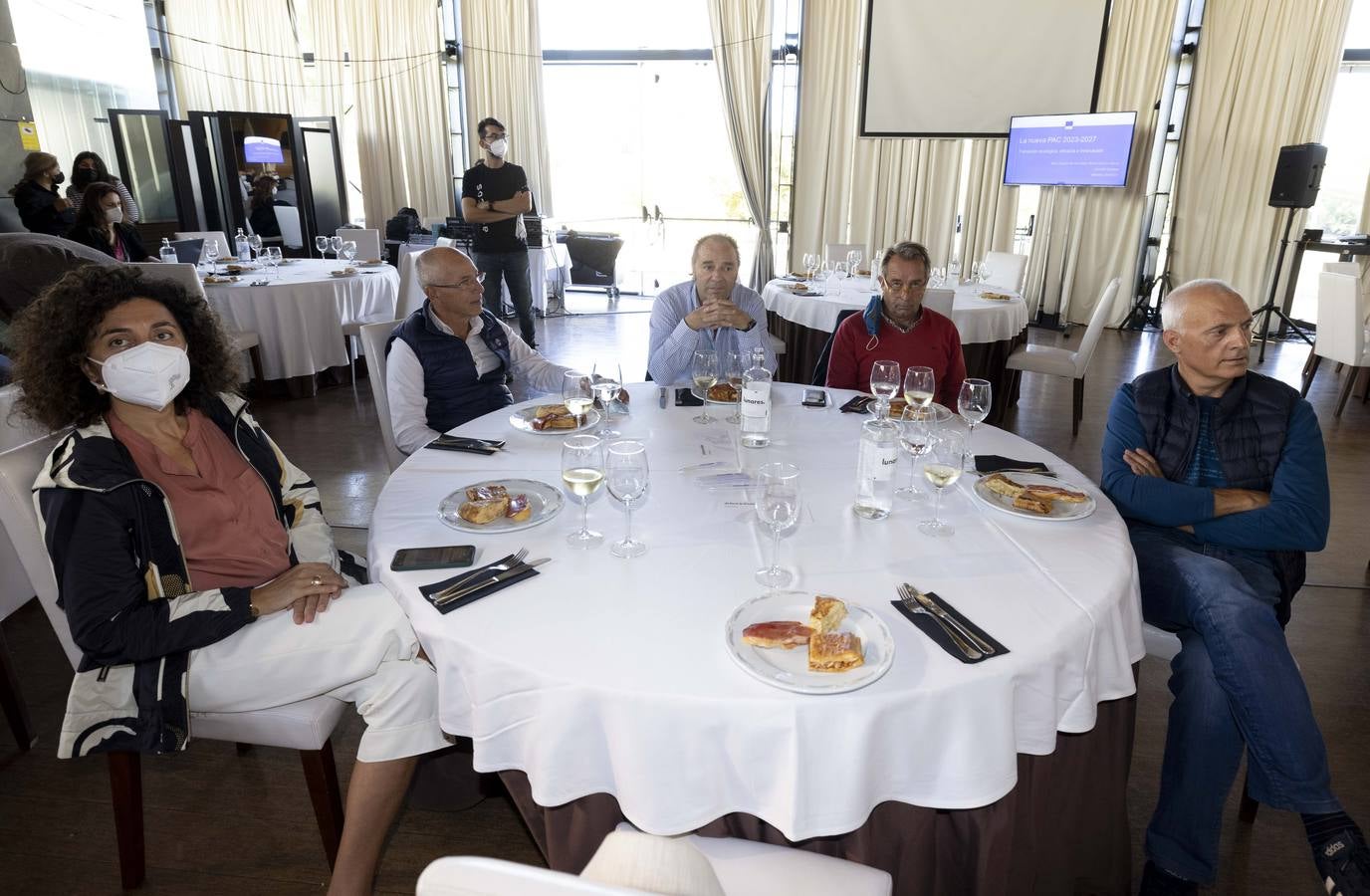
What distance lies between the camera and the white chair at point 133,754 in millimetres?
1558

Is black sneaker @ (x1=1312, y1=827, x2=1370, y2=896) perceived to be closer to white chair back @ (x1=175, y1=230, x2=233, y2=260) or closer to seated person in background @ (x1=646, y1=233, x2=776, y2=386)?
seated person in background @ (x1=646, y1=233, x2=776, y2=386)

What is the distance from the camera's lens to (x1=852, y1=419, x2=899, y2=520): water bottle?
5.64 feet

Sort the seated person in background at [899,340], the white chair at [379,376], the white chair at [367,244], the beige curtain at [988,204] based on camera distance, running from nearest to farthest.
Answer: the white chair at [379,376]
the seated person in background at [899,340]
the white chair at [367,244]
the beige curtain at [988,204]

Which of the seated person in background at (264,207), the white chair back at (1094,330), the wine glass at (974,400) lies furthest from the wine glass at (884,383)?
the seated person in background at (264,207)

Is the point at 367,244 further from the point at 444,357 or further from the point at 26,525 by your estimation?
the point at 26,525

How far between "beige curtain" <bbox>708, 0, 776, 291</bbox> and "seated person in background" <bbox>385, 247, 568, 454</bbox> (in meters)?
6.27

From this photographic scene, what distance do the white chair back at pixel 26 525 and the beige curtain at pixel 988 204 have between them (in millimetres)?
8597

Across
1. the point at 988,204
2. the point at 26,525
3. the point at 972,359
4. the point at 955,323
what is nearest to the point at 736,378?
the point at 26,525

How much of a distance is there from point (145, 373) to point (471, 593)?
0.91 metres

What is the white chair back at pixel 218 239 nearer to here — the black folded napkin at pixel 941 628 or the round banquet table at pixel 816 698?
the round banquet table at pixel 816 698

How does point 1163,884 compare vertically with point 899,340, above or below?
below

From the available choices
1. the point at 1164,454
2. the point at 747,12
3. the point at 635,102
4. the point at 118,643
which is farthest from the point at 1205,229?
the point at 118,643

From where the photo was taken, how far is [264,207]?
858cm

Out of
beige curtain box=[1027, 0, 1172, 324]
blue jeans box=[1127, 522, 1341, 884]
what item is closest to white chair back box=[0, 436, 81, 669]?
blue jeans box=[1127, 522, 1341, 884]
